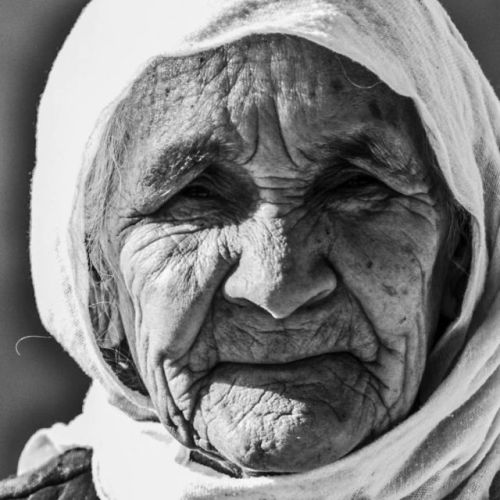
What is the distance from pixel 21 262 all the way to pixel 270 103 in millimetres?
3383

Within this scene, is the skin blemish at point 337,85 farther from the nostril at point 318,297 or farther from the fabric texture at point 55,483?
the fabric texture at point 55,483

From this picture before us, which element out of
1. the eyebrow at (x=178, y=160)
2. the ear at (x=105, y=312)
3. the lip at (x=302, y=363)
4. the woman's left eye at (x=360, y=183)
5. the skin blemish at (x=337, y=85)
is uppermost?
the skin blemish at (x=337, y=85)

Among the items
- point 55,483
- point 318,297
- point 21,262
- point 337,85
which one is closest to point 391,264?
→ point 318,297

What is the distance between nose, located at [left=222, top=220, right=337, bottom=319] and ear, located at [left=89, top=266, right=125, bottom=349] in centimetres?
54

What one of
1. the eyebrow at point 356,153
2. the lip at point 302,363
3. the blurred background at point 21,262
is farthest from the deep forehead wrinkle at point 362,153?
the blurred background at point 21,262

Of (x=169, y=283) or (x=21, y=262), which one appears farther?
(x=21, y=262)

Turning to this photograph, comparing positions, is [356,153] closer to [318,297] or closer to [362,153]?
[362,153]

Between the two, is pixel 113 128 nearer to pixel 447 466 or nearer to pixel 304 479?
pixel 304 479

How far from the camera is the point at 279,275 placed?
6.95 feet

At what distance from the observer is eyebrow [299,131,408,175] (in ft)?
7.18

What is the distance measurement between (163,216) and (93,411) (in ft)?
2.88

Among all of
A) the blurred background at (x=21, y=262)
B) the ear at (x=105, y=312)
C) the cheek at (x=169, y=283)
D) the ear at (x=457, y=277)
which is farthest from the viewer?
the blurred background at (x=21, y=262)

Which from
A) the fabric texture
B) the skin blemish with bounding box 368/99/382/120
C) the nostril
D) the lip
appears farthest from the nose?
the fabric texture

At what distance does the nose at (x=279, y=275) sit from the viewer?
212 cm
